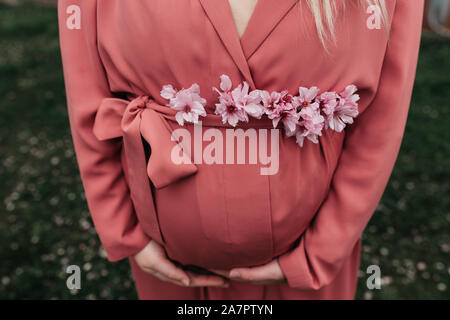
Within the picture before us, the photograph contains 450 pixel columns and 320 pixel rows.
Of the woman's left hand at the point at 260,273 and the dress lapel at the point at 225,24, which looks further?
the woman's left hand at the point at 260,273

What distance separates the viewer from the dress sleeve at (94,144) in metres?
1.36

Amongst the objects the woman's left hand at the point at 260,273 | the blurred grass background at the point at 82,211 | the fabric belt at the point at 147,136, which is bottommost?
the blurred grass background at the point at 82,211

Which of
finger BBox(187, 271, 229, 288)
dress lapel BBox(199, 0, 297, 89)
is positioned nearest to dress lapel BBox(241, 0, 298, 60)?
dress lapel BBox(199, 0, 297, 89)

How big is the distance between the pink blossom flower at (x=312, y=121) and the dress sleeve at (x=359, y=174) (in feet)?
0.81

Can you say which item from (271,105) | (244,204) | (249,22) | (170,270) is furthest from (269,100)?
(170,270)

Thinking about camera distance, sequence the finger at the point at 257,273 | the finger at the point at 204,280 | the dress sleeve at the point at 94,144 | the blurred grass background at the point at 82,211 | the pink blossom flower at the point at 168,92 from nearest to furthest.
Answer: the pink blossom flower at the point at 168,92 → the dress sleeve at the point at 94,144 → the finger at the point at 257,273 → the finger at the point at 204,280 → the blurred grass background at the point at 82,211

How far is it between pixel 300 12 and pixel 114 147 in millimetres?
838

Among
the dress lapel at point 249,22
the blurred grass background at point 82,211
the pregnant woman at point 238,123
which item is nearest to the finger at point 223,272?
the pregnant woman at point 238,123

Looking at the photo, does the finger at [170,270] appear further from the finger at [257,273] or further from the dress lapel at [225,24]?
the dress lapel at [225,24]

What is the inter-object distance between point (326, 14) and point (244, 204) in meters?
0.63

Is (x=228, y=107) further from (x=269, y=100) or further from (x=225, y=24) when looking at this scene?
(x=225, y=24)

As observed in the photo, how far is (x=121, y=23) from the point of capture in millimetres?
1224

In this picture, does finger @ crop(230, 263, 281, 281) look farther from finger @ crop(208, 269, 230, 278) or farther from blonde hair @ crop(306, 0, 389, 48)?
blonde hair @ crop(306, 0, 389, 48)

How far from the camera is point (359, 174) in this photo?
1403 mm
